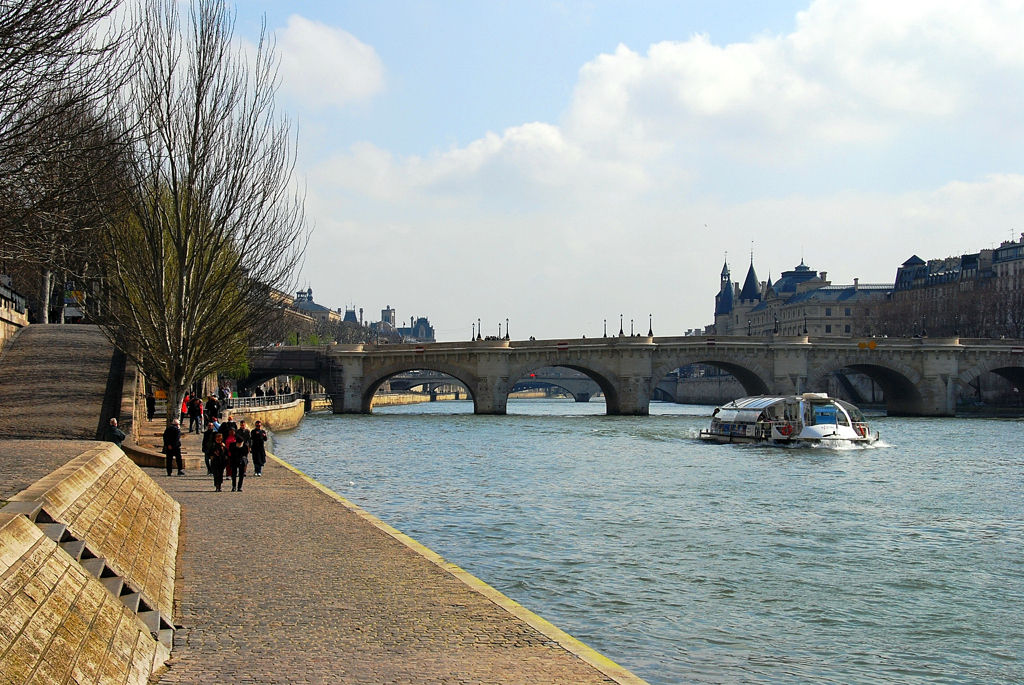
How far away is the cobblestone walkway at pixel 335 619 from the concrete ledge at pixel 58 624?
546 millimetres

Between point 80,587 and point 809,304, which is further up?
point 809,304

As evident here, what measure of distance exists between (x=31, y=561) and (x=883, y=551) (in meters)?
17.9

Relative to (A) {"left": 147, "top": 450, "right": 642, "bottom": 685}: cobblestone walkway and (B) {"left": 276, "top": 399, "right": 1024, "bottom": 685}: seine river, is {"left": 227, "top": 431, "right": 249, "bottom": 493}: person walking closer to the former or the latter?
(B) {"left": 276, "top": 399, "right": 1024, "bottom": 685}: seine river

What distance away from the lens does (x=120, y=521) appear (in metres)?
15.7

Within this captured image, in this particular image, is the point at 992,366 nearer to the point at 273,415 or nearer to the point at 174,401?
the point at 273,415

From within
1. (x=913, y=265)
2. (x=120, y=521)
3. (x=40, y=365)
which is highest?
(x=913, y=265)

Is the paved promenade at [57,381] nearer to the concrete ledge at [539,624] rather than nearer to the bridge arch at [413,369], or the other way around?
the concrete ledge at [539,624]

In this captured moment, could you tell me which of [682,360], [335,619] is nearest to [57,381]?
[335,619]

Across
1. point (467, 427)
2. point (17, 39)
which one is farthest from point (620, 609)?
point (467, 427)

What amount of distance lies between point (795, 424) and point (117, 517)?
50502 mm

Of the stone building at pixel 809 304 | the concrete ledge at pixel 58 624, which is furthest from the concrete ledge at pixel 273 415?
the stone building at pixel 809 304

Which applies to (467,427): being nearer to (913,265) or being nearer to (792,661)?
(792,661)

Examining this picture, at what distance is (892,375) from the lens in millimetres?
93938

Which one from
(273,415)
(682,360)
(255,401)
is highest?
(682,360)
